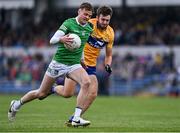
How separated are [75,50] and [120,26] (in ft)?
81.4

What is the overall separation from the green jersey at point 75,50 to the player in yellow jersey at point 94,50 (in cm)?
64

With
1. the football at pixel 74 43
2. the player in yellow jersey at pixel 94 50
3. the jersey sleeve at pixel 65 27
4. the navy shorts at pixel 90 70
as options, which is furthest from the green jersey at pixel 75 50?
the navy shorts at pixel 90 70

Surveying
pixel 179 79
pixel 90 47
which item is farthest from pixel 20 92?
pixel 90 47

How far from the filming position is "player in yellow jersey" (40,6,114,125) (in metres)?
17.0

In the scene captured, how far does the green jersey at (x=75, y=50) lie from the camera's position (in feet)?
53.4

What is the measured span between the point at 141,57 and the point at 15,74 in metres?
6.27

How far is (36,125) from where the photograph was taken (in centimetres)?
1653

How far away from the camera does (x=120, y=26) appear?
40.9 meters

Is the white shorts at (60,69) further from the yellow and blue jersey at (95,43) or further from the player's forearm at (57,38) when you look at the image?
the yellow and blue jersey at (95,43)

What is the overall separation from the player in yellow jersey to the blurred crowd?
70.3 ft

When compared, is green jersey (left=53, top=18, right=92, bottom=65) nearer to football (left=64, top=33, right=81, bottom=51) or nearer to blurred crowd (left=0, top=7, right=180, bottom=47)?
football (left=64, top=33, right=81, bottom=51)

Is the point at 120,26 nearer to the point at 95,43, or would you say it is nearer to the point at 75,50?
the point at 95,43

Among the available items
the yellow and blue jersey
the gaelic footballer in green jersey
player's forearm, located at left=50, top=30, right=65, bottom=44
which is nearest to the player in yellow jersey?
the yellow and blue jersey

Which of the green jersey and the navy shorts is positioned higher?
the green jersey
